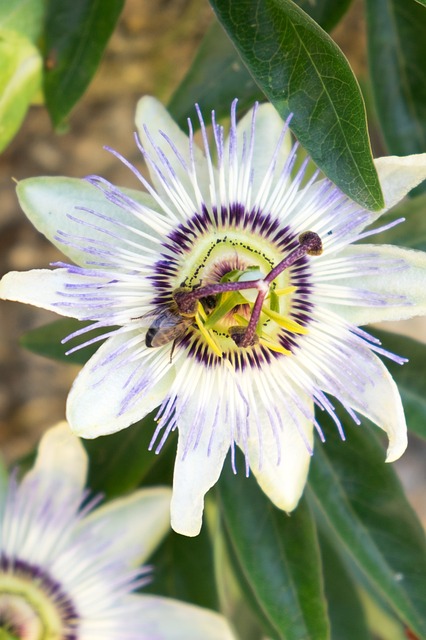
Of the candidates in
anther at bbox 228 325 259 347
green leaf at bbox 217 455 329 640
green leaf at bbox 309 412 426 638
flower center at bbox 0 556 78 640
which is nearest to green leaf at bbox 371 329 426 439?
green leaf at bbox 309 412 426 638

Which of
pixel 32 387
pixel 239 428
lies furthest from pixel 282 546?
pixel 32 387

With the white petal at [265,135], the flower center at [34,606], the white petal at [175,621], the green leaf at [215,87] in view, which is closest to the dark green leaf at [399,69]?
the green leaf at [215,87]

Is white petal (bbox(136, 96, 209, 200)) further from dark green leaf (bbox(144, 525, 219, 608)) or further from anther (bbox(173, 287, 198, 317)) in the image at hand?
dark green leaf (bbox(144, 525, 219, 608))

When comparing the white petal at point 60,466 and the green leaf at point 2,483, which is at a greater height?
the white petal at point 60,466

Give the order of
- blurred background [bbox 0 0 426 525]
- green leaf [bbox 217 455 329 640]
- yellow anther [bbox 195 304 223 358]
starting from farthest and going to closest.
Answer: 1. blurred background [bbox 0 0 426 525]
2. green leaf [bbox 217 455 329 640]
3. yellow anther [bbox 195 304 223 358]

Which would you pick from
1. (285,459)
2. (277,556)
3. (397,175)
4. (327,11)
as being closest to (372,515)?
(277,556)

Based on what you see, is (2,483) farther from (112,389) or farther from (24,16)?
(24,16)

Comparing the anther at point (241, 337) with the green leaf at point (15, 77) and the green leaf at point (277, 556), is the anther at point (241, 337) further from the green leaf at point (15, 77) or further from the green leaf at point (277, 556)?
the green leaf at point (15, 77)
